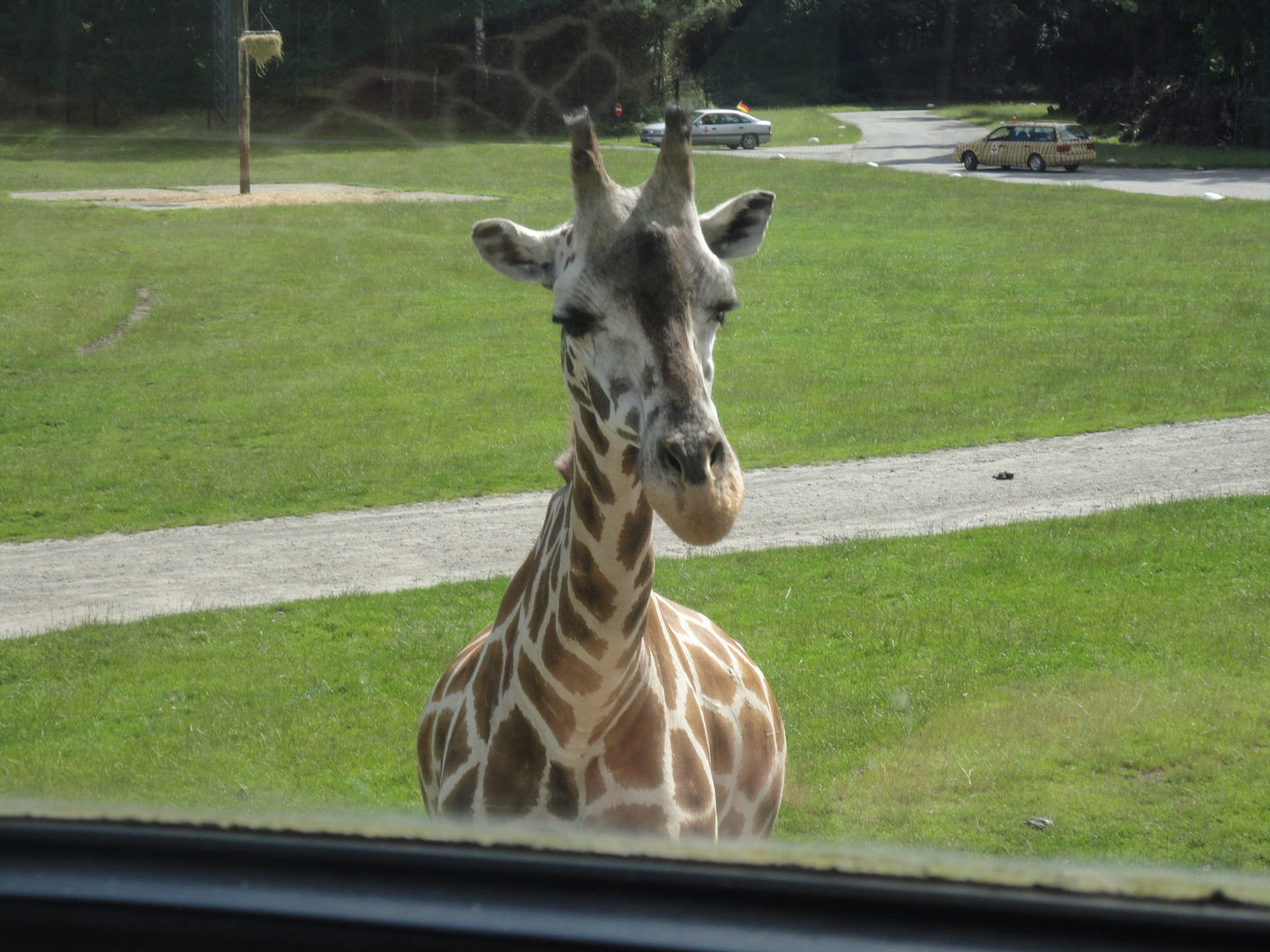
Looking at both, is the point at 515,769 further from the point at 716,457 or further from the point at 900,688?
the point at 900,688

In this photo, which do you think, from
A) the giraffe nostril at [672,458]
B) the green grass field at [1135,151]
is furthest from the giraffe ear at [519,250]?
the green grass field at [1135,151]

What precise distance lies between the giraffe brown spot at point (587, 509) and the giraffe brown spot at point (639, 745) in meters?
0.49

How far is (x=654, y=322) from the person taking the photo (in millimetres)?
2768

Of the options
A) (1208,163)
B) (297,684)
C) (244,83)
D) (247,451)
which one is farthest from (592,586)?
(1208,163)

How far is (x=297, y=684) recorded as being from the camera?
6844mm

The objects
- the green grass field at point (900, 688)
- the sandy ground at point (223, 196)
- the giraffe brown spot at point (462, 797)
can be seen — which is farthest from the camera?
the sandy ground at point (223, 196)

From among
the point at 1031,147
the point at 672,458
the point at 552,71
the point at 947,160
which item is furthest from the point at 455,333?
the point at 1031,147

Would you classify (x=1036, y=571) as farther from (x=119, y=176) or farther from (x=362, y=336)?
(x=119, y=176)

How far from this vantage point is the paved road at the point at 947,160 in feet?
104

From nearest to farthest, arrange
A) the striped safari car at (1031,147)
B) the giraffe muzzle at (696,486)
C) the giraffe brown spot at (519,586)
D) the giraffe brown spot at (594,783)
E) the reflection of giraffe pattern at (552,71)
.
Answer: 1. the giraffe muzzle at (696,486)
2. the giraffe brown spot at (594,783)
3. the giraffe brown spot at (519,586)
4. the reflection of giraffe pattern at (552,71)
5. the striped safari car at (1031,147)

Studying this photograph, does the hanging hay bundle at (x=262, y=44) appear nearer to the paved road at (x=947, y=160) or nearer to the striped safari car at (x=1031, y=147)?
the paved road at (x=947, y=160)

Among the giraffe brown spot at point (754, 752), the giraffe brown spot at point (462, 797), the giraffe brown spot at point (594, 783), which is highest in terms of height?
the giraffe brown spot at point (594, 783)

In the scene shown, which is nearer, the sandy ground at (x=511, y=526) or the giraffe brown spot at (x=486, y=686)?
the giraffe brown spot at (x=486, y=686)

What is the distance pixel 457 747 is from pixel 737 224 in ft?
5.93
